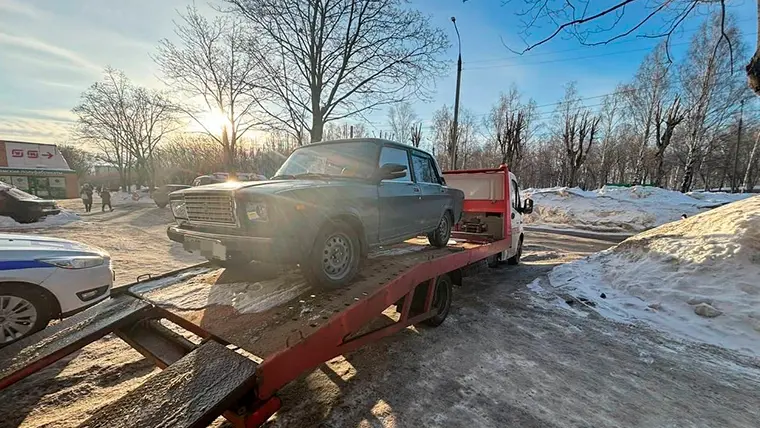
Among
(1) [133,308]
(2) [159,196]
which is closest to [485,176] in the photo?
(1) [133,308]

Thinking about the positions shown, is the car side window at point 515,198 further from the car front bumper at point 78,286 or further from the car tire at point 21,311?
the car tire at point 21,311

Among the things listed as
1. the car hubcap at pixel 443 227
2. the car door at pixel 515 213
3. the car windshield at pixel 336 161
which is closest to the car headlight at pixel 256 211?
the car windshield at pixel 336 161

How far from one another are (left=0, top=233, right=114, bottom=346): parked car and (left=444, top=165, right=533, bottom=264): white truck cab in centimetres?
607

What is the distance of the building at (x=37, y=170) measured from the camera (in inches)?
1266

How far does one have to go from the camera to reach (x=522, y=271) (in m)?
7.72

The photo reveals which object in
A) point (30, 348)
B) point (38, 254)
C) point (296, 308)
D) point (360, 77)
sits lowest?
point (30, 348)

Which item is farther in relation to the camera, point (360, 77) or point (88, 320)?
point (360, 77)

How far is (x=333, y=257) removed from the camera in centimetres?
320

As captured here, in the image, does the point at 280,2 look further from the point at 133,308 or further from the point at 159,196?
the point at 159,196

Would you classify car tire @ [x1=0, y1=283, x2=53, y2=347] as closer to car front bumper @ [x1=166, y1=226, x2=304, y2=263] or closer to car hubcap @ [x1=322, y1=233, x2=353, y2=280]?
car front bumper @ [x1=166, y1=226, x2=304, y2=263]

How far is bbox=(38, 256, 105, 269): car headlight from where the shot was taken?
129 inches

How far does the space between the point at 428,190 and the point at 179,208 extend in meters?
3.30

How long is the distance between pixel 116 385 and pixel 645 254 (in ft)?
27.4

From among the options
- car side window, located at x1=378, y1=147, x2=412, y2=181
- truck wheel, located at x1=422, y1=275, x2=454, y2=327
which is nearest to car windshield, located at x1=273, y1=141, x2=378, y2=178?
car side window, located at x1=378, y1=147, x2=412, y2=181
